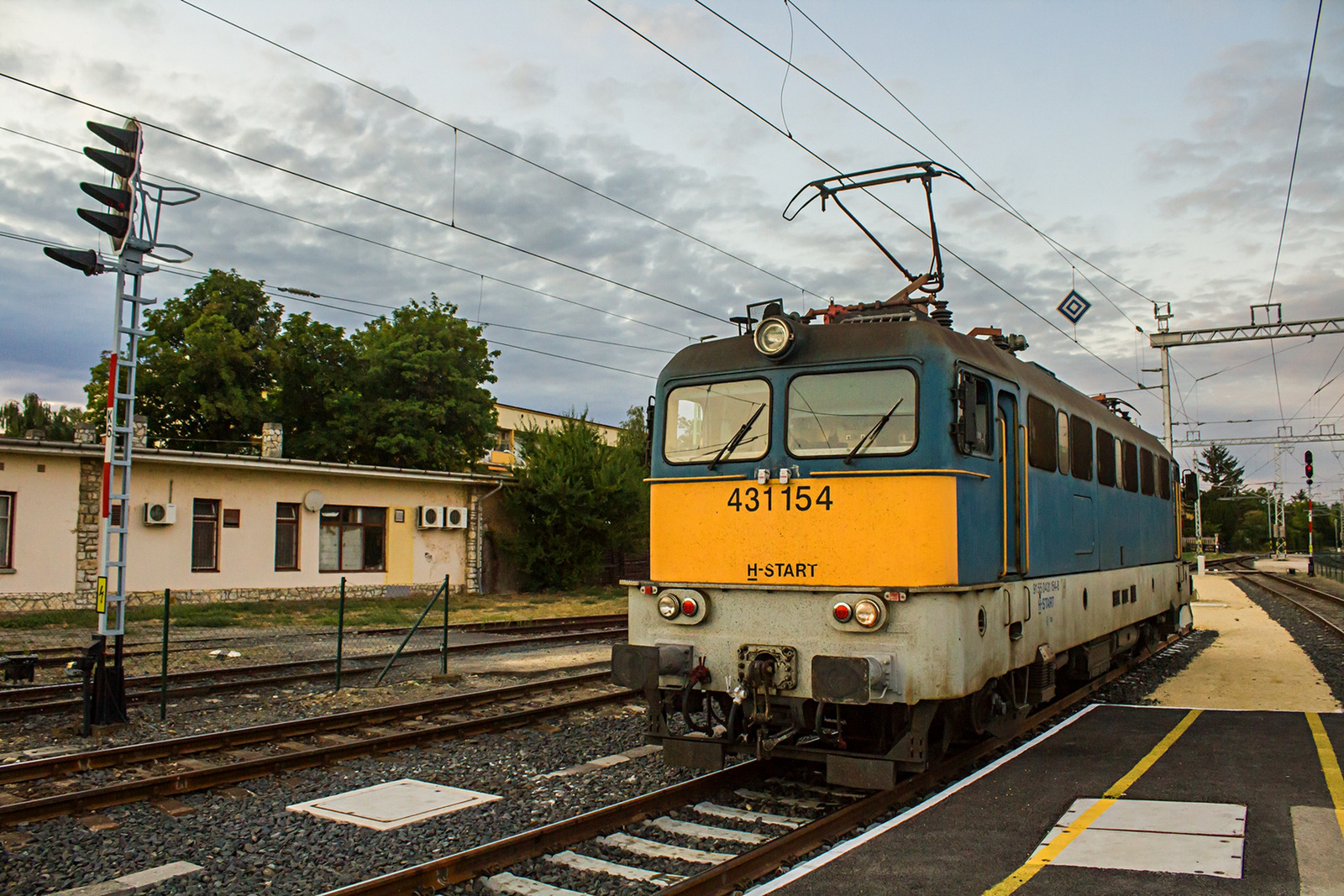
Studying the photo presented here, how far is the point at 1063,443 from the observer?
9055 mm

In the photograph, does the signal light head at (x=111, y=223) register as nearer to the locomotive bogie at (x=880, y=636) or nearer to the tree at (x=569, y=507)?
the locomotive bogie at (x=880, y=636)

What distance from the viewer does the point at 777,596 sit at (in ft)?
22.5

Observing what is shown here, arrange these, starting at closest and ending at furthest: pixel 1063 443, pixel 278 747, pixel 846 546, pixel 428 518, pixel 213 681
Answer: pixel 846 546 < pixel 278 747 < pixel 1063 443 < pixel 213 681 < pixel 428 518

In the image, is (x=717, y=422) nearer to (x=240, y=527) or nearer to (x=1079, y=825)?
(x=1079, y=825)

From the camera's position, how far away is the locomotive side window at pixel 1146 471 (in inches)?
497

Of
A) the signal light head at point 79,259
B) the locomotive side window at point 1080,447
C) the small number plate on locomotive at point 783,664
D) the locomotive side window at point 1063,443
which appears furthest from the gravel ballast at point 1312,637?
the signal light head at point 79,259

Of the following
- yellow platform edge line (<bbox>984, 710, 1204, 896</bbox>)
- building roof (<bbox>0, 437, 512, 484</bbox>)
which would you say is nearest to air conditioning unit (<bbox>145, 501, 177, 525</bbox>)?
building roof (<bbox>0, 437, 512, 484</bbox>)

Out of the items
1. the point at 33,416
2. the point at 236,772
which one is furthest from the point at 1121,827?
the point at 33,416

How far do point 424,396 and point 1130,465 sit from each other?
28.5m

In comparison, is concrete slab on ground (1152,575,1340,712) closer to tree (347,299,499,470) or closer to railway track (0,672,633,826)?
railway track (0,672,633,826)

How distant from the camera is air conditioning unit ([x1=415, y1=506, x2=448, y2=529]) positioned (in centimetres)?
2809

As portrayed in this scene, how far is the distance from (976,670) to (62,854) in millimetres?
5647

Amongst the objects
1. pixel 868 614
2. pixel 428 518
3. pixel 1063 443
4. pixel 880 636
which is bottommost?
pixel 880 636

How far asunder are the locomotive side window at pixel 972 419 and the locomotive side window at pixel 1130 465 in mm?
5093
